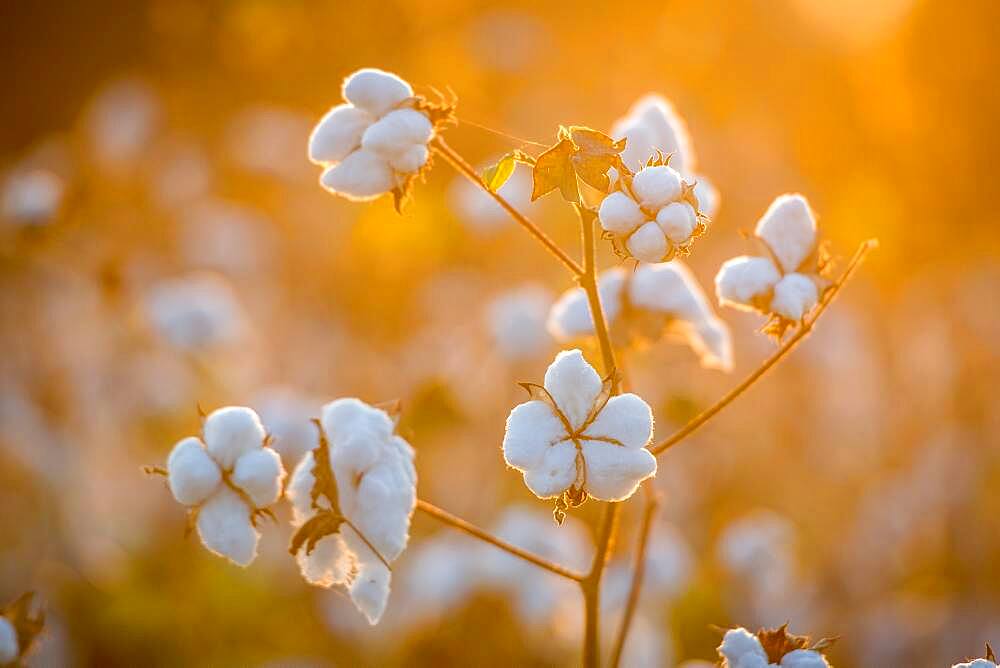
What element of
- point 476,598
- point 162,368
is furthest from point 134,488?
point 476,598

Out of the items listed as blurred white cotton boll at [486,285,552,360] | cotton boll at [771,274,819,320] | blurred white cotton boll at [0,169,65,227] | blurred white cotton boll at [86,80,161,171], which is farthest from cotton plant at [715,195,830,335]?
blurred white cotton boll at [86,80,161,171]

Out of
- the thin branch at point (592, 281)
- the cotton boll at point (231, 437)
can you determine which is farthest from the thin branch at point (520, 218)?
the cotton boll at point (231, 437)

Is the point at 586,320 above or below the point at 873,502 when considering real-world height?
below

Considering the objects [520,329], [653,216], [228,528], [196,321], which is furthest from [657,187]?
[196,321]

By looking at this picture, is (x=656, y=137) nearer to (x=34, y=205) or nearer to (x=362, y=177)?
(x=362, y=177)

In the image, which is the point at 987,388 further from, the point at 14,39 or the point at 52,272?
the point at 14,39

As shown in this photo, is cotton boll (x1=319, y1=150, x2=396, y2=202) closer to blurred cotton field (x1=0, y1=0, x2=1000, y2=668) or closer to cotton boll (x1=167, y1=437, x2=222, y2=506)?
blurred cotton field (x1=0, y1=0, x2=1000, y2=668)
